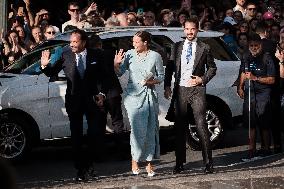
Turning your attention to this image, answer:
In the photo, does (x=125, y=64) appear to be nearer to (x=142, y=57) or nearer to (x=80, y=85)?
(x=142, y=57)

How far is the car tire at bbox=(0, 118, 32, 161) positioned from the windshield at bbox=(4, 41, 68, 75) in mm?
815

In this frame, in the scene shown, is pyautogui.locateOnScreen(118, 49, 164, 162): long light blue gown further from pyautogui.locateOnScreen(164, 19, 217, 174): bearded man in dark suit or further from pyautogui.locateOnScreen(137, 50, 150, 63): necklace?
pyautogui.locateOnScreen(164, 19, 217, 174): bearded man in dark suit

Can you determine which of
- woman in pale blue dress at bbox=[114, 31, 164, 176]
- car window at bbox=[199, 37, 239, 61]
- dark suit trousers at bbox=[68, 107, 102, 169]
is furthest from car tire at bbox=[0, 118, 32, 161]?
car window at bbox=[199, 37, 239, 61]

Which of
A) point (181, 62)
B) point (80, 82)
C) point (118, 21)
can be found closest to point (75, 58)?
point (80, 82)

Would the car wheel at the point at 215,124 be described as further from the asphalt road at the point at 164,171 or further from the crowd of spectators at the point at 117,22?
the crowd of spectators at the point at 117,22

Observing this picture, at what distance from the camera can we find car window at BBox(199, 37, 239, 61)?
1341 cm

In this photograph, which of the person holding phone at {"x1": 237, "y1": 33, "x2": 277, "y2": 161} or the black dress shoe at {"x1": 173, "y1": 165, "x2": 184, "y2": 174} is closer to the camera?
the black dress shoe at {"x1": 173, "y1": 165, "x2": 184, "y2": 174}

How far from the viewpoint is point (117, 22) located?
17.1 meters

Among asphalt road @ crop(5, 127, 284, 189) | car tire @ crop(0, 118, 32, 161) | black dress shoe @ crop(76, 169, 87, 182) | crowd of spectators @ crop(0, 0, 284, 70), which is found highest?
crowd of spectators @ crop(0, 0, 284, 70)

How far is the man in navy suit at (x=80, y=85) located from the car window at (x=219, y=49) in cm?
334

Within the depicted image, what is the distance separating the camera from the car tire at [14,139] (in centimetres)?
1195

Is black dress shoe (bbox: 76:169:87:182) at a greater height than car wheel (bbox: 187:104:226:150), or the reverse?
car wheel (bbox: 187:104:226:150)

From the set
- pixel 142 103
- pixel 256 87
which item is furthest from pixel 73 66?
pixel 256 87

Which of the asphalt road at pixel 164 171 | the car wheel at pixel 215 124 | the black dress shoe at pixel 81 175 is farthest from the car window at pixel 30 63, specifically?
the car wheel at pixel 215 124
